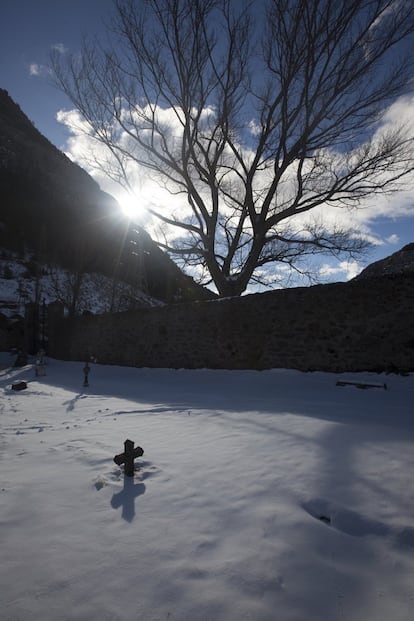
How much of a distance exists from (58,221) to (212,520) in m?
43.4

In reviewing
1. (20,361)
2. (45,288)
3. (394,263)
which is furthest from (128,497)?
(45,288)

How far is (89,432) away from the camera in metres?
4.17

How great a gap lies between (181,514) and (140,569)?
1.88 ft

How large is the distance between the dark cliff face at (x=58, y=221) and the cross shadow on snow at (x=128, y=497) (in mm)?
30858

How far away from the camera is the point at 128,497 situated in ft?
8.04

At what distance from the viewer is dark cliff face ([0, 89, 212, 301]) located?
3622 cm

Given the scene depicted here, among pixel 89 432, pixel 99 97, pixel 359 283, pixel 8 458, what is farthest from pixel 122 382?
pixel 99 97

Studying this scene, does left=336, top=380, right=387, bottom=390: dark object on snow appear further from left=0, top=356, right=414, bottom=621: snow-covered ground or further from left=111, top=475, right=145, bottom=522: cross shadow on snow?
left=111, top=475, right=145, bottom=522: cross shadow on snow

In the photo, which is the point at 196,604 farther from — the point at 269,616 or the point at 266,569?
the point at 266,569

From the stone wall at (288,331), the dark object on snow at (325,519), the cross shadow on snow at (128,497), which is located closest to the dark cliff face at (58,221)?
the stone wall at (288,331)

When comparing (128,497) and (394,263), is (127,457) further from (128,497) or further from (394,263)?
(394,263)

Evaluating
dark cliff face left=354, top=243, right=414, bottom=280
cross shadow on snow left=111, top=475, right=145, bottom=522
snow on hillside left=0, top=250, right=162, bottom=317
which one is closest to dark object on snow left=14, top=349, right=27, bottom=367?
snow on hillside left=0, top=250, right=162, bottom=317

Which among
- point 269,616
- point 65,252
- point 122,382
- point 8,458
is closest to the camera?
point 269,616

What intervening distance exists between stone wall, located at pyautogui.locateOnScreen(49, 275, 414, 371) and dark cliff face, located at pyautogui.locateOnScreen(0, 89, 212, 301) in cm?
2287
